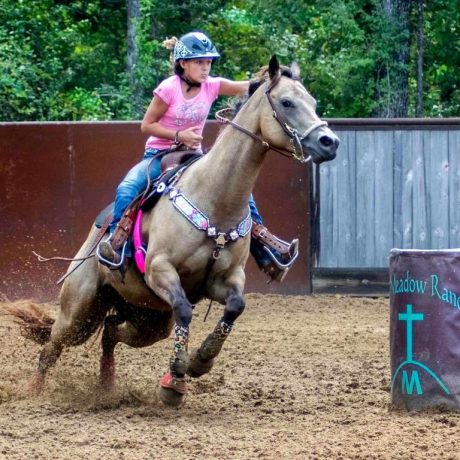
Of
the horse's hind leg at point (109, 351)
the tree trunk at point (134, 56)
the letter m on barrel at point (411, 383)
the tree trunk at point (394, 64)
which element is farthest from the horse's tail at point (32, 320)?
the tree trunk at point (394, 64)

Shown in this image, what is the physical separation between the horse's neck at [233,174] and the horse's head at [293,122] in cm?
12

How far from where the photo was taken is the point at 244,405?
7.39m

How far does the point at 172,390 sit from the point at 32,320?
1812mm

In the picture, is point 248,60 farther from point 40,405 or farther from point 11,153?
point 40,405

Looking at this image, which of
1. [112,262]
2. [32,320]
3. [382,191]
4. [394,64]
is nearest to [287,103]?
[112,262]

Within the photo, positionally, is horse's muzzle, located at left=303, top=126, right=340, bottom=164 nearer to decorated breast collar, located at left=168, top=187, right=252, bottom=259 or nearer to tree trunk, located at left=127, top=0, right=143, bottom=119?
decorated breast collar, located at left=168, top=187, right=252, bottom=259

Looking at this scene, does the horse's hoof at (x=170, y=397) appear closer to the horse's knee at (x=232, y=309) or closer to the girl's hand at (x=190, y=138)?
the horse's knee at (x=232, y=309)

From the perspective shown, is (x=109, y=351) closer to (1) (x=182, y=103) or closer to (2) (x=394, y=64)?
(1) (x=182, y=103)

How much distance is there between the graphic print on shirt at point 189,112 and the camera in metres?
7.60

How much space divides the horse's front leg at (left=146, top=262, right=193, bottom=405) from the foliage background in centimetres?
937

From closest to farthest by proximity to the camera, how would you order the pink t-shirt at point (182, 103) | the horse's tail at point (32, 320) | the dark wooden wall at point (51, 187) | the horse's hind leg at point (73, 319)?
the pink t-shirt at point (182, 103), the horse's hind leg at point (73, 319), the horse's tail at point (32, 320), the dark wooden wall at point (51, 187)

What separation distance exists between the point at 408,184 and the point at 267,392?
5.32 m

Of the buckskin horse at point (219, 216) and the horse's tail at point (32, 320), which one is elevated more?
the buckskin horse at point (219, 216)

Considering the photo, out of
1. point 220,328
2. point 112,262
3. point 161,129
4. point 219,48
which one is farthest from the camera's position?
point 219,48
